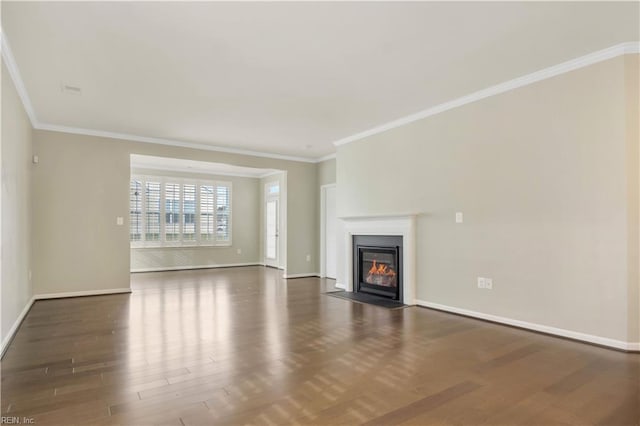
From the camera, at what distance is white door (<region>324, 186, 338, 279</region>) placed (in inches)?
303

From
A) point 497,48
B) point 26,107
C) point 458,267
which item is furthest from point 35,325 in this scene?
point 497,48

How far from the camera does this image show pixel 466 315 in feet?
14.2

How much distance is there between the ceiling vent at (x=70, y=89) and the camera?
3.97 meters

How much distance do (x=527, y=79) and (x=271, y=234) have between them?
7.23m

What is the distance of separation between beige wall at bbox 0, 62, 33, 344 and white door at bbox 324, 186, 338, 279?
4.99 m

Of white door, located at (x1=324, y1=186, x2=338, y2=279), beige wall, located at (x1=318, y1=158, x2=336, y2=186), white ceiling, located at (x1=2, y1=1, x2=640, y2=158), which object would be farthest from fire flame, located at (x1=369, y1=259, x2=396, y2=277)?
beige wall, located at (x1=318, y1=158, x2=336, y2=186)

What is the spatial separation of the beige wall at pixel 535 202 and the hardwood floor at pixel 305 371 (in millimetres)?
387

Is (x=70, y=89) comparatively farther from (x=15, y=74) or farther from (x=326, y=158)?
(x=326, y=158)

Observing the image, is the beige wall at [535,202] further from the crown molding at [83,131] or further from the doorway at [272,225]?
the doorway at [272,225]

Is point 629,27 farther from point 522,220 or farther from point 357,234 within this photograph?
point 357,234

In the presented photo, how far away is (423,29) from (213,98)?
100.0 inches

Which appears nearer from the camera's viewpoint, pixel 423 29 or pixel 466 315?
pixel 423 29

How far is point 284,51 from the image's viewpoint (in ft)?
10.4

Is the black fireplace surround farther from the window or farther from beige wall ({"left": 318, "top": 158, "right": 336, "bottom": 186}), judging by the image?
the window
